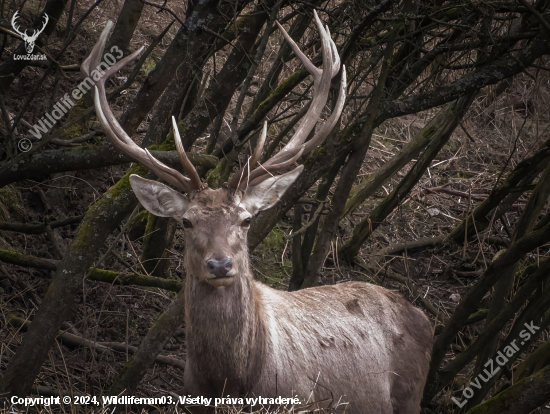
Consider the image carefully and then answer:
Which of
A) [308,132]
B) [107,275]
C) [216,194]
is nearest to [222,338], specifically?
[216,194]

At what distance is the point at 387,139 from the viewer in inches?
376

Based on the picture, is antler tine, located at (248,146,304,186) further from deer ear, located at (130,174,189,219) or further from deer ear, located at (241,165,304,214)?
deer ear, located at (130,174,189,219)

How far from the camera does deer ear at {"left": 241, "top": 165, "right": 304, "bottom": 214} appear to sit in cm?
414

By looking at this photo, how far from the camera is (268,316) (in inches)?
171

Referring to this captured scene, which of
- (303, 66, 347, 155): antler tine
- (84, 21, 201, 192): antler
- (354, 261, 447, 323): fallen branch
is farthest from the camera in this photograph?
(354, 261, 447, 323): fallen branch

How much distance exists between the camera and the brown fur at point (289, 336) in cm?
385

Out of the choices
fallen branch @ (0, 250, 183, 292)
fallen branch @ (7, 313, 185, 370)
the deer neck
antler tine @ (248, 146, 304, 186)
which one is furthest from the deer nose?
fallen branch @ (7, 313, 185, 370)

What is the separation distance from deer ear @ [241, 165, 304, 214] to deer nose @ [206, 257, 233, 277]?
2.03 feet

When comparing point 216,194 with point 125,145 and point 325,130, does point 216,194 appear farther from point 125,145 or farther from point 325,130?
point 325,130

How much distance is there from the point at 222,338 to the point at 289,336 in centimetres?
67

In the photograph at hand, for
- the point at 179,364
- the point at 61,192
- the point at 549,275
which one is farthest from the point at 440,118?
the point at 61,192

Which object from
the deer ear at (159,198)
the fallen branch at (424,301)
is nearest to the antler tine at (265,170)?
the deer ear at (159,198)

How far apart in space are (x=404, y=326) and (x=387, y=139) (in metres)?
5.10

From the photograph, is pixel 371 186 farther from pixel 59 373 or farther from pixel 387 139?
pixel 59 373
